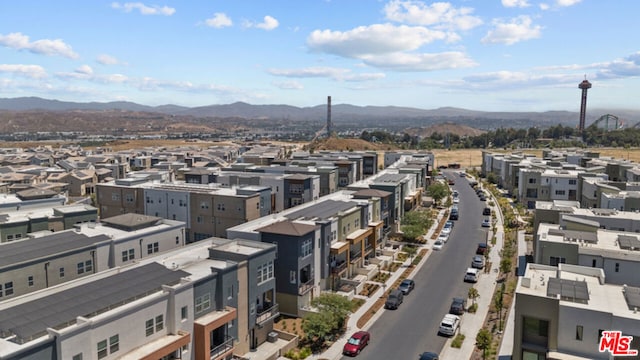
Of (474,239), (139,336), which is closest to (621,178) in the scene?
(474,239)

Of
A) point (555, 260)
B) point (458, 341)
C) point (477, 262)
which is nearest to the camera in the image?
point (458, 341)

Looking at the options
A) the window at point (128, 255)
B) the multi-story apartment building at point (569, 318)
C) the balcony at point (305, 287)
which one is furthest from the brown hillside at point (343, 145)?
the multi-story apartment building at point (569, 318)

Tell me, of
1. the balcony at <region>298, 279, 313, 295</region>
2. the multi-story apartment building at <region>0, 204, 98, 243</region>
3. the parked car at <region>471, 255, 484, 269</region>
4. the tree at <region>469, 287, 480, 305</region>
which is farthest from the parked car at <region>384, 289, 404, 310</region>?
the multi-story apartment building at <region>0, 204, 98, 243</region>

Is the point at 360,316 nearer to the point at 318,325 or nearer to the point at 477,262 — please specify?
the point at 318,325

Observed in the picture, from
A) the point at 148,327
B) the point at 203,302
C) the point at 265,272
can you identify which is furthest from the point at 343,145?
the point at 148,327

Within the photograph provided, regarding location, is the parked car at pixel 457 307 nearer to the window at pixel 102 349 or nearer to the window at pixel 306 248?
the window at pixel 306 248

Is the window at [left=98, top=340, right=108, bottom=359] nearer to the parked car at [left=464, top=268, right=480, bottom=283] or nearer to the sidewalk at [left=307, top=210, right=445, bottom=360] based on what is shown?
the sidewalk at [left=307, top=210, right=445, bottom=360]

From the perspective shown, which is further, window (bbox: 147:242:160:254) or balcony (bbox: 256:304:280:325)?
window (bbox: 147:242:160:254)
